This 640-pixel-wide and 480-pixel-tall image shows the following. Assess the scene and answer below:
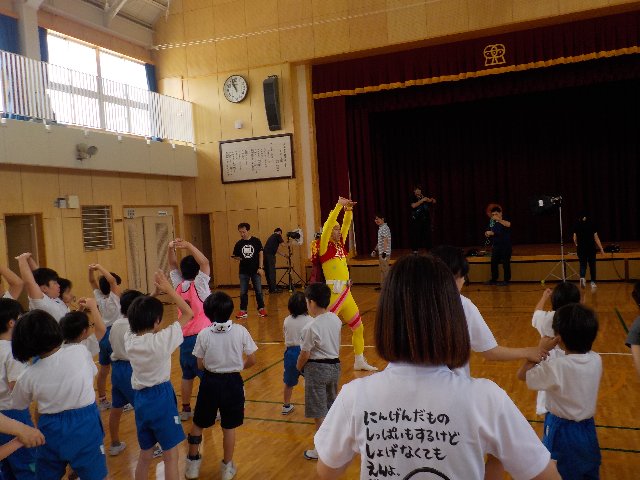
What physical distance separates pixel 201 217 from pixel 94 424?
40.0ft

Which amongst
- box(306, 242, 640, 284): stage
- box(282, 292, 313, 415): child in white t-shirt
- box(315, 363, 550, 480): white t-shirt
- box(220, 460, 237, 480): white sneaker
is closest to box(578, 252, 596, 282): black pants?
box(306, 242, 640, 284): stage

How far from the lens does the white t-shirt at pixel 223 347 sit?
3680 millimetres

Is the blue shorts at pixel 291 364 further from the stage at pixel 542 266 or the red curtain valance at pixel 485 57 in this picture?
the red curtain valance at pixel 485 57

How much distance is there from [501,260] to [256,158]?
19.5ft

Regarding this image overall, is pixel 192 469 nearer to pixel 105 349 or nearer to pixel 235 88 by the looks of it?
pixel 105 349

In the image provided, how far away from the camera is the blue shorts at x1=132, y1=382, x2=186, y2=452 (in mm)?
3277

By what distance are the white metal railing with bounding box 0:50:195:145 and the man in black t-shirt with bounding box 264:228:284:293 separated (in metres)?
3.65

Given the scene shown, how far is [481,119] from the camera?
14.8 meters

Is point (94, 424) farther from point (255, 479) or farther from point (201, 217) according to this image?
point (201, 217)

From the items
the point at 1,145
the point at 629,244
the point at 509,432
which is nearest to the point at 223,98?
the point at 1,145

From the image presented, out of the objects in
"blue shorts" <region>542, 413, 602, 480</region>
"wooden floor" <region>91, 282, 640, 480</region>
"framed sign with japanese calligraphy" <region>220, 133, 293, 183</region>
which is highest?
"framed sign with japanese calligraphy" <region>220, 133, 293, 183</region>

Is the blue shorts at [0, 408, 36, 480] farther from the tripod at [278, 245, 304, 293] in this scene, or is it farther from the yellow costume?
the tripod at [278, 245, 304, 293]

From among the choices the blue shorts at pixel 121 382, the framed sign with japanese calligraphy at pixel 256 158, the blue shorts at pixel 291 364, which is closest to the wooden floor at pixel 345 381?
the blue shorts at pixel 291 364

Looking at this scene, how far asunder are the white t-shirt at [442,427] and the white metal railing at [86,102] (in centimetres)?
958
